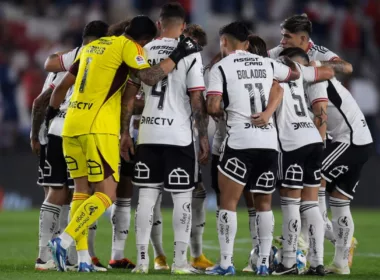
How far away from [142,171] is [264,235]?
128cm

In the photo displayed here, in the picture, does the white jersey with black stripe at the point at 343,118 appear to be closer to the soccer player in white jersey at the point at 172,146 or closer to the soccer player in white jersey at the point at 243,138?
the soccer player in white jersey at the point at 243,138

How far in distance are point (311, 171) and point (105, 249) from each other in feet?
12.0

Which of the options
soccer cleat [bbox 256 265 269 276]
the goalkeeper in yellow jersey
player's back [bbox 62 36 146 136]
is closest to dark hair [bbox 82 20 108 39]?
the goalkeeper in yellow jersey

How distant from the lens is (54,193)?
10359mm

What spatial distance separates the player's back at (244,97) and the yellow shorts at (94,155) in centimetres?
106

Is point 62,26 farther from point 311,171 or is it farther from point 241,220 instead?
point 311,171

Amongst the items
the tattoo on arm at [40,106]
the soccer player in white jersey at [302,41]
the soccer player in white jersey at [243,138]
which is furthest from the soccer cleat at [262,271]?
the tattoo on arm at [40,106]

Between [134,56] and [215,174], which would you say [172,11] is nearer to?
[134,56]

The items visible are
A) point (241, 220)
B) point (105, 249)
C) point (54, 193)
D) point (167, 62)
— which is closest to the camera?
point (167, 62)

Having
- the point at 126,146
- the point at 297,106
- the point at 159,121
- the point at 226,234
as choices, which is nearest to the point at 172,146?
the point at 159,121

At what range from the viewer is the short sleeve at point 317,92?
1030 cm

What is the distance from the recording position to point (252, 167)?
9664 mm

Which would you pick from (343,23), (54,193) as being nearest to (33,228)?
(54,193)

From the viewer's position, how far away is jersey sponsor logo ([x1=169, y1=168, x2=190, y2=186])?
972 cm
